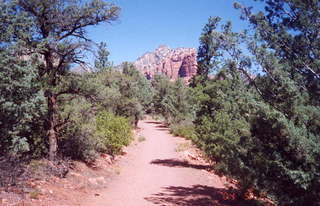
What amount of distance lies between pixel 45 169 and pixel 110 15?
6.37 meters

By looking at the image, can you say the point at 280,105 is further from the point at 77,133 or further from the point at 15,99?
the point at 77,133

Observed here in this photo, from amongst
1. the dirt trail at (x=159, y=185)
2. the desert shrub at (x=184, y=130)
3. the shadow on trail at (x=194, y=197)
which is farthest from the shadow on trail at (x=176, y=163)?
the desert shrub at (x=184, y=130)

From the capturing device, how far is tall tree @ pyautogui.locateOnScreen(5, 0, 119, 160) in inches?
385

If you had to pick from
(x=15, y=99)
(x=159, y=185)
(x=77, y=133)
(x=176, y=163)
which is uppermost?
(x=15, y=99)

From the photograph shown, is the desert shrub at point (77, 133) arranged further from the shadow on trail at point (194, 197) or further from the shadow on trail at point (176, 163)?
the shadow on trail at point (176, 163)

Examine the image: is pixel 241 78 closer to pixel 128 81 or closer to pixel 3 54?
pixel 3 54

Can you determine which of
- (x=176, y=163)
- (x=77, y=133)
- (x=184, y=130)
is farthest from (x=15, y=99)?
(x=184, y=130)

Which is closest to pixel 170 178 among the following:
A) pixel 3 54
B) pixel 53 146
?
pixel 53 146

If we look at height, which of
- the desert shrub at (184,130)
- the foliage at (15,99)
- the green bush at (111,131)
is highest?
the foliage at (15,99)

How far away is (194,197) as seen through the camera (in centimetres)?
973

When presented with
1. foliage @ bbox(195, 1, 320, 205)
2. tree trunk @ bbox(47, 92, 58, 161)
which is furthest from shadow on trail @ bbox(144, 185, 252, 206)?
tree trunk @ bbox(47, 92, 58, 161)

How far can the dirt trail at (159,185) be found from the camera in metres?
9.02

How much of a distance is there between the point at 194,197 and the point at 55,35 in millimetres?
7946

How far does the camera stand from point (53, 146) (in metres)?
10.6
